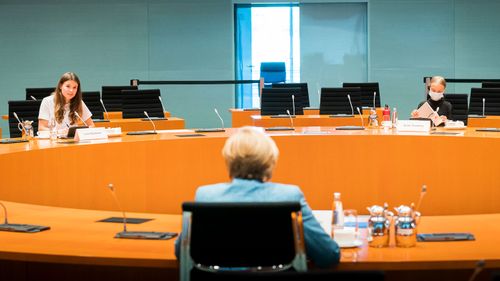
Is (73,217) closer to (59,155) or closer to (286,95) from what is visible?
(59,155)

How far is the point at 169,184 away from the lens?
591 cm

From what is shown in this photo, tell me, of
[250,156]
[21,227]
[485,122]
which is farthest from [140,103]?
[250,156]

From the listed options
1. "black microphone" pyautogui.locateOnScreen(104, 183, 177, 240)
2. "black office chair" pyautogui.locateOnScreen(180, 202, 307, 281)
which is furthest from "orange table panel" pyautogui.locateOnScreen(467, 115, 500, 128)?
"black office chair" pyautogui.locateOnScreen(180, 202, 307, 281)

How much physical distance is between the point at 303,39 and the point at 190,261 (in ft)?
41.2

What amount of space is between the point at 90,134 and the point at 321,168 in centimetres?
170

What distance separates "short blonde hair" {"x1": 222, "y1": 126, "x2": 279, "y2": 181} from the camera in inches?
107

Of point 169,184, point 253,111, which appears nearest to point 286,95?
point 253,111

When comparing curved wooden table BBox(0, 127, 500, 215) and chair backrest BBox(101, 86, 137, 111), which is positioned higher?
chair backrest BBox(101, 86, 137, 111)

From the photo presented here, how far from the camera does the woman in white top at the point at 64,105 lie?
6.93m

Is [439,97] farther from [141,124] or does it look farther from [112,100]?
[112,100]

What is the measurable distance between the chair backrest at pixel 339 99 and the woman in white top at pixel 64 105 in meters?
3.55

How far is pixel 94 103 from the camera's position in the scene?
995cm

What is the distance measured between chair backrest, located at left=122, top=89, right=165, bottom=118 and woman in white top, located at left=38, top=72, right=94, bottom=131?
7.31ft

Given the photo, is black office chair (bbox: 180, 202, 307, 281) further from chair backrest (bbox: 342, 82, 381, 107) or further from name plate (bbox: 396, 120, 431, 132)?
chair backrest (bbox: 342, 82, 381, 107)
